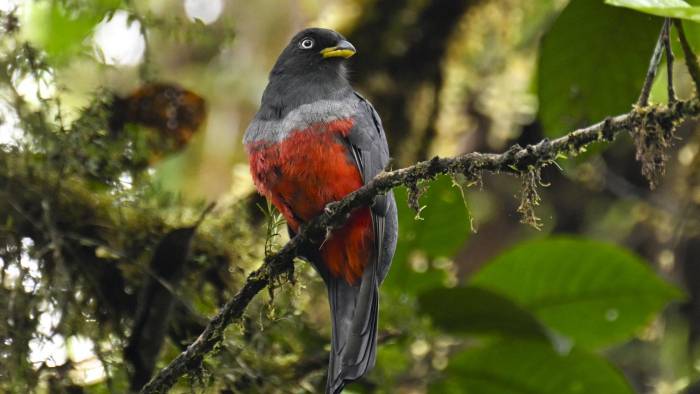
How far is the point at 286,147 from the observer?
340 cm

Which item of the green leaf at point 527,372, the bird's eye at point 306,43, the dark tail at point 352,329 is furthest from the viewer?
the bird's eye at point 306,43

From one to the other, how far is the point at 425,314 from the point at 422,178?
1.56 meters

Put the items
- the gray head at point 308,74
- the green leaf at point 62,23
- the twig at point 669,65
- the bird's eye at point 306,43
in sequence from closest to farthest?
the twig at point 669,65 → the green leaf at point 62,23 → the gray head at point 308,74 → the bird's eye at point 306,43

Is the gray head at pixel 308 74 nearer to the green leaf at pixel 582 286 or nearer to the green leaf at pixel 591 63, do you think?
the green leaf at pixel 591 63

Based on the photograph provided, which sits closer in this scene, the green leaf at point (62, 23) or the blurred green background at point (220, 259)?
the blurred green background at point (220, 259)

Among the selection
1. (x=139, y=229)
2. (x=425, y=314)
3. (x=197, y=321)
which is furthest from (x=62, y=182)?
(x=425, y=314)

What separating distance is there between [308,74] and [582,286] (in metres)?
1.43

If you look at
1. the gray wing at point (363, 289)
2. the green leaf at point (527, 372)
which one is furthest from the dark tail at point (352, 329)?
the green leaf at point (527, 372)

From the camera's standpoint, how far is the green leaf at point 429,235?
3791 mm

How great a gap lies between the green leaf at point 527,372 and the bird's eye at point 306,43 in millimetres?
1437

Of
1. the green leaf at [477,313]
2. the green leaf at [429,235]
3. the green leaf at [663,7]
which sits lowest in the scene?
the green leaf at [477,313]

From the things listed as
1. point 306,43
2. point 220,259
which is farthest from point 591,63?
point 220,259

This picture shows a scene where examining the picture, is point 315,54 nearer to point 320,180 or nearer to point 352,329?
Answer: point 320,180

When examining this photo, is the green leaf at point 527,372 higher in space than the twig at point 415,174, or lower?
lower
